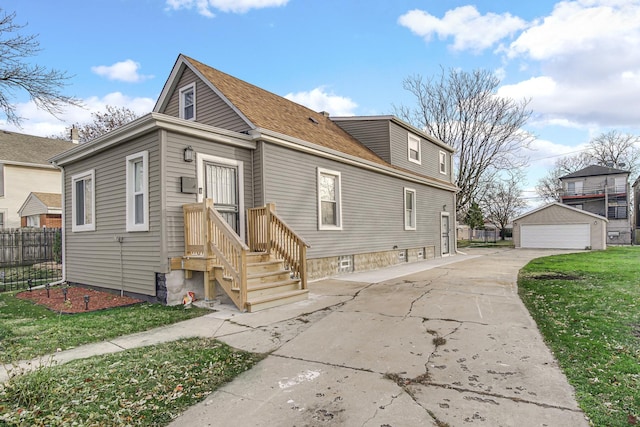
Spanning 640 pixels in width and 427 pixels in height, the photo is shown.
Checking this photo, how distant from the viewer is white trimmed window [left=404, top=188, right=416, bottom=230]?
48.0ft

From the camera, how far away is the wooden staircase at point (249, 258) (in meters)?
6.18

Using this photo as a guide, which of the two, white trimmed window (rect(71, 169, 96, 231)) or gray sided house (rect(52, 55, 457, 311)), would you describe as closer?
gray sided house (rect(52, 55, 457, 311))

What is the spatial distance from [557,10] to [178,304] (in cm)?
1289

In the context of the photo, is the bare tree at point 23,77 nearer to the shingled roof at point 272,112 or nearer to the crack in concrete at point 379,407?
the shingled roof at point 272,112

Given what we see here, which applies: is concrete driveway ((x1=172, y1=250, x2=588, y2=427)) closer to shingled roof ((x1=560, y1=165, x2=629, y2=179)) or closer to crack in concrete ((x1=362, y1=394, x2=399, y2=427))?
crack in concrete ((x1=362, y1=394, x2=399, y2=427))

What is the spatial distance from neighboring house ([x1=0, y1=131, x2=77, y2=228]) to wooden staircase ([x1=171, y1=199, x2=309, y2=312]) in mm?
17146

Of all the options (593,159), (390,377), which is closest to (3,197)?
(390,377)

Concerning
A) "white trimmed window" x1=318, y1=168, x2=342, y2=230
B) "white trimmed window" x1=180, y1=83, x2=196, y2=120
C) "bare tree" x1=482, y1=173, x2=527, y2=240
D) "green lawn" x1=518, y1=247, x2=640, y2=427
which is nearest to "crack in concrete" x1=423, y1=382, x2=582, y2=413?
"green lawn" x1=518, y1=247, x2=640, y2=427

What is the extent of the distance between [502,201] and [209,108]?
34.3 metres

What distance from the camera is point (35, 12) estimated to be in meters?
9.17

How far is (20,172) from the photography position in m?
19.8

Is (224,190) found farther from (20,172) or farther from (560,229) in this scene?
(560,229)

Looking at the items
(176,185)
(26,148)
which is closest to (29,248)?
(26,148)

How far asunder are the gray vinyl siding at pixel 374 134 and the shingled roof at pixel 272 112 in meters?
1.72
